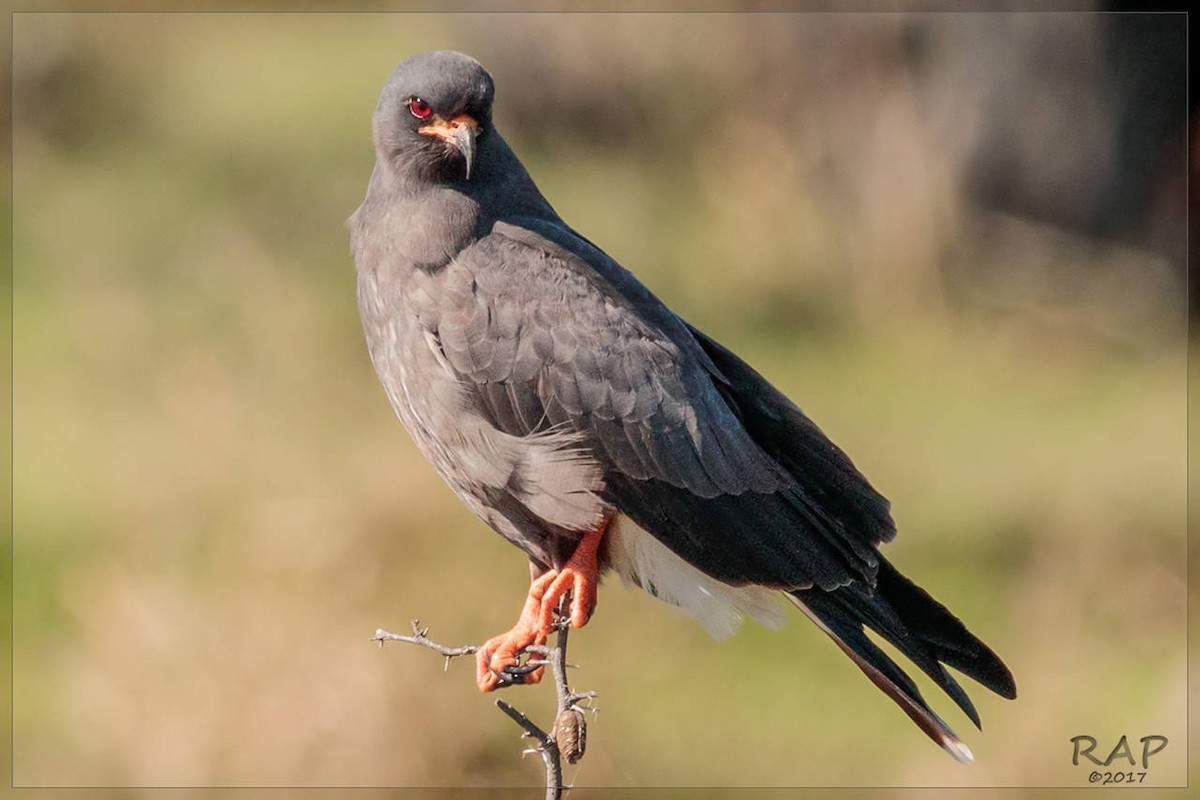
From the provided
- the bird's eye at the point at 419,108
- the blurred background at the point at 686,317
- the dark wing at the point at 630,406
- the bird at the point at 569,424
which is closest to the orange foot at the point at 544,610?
the bird at the point at 569,424

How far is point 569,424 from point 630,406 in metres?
0.16

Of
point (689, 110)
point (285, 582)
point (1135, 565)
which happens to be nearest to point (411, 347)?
point (285, 582)

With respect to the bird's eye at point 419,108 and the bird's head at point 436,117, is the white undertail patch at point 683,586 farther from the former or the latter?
the bird's eye at point 419,108

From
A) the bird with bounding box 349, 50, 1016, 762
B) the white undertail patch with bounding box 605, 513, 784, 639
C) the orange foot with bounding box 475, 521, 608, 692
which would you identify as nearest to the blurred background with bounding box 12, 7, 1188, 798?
the white undertail patch with bounding box 605, 513, 784, 639

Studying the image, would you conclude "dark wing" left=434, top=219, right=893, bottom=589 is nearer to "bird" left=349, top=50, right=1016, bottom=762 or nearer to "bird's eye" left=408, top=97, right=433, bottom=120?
"bird" left=349, top=50, right=1016, bottom=762

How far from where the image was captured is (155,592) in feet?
23.1

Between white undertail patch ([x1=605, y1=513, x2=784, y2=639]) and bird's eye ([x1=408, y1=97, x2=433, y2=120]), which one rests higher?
bird's eye ([x1=408, y1=97, x2=433, y2=120])

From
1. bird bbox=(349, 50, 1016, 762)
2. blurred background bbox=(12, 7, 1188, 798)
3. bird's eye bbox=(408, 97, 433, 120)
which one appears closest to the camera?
bird bbox=(349, 50, 1016, 762)

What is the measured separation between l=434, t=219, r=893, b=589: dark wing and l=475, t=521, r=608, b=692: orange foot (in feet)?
0.58

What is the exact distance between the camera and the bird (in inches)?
158

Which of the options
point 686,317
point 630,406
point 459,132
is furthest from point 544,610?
point 686,317

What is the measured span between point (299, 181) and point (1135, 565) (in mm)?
6032

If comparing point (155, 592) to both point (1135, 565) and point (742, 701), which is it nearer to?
point (742, 701)

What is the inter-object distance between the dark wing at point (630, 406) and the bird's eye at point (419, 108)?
0.34 meters
